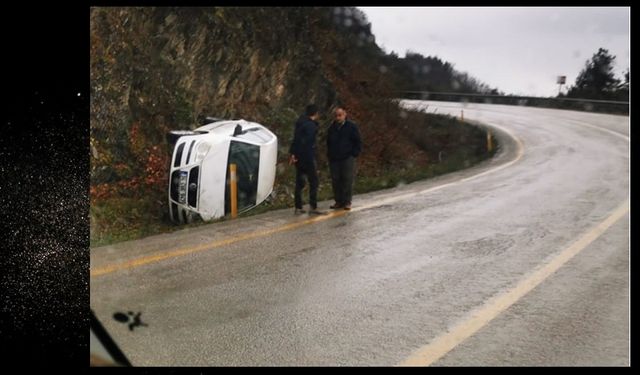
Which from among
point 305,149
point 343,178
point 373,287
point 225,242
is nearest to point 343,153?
point 343,178

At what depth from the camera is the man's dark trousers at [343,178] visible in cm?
1041

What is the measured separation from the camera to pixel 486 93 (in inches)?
1902

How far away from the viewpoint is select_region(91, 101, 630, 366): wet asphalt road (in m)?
4.81

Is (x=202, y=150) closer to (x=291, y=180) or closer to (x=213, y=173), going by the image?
(x=213, y=173)

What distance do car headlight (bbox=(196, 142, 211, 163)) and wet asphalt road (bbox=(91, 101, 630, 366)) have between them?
161 cm

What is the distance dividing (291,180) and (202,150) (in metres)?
4.10

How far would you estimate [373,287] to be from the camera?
631 centimetres

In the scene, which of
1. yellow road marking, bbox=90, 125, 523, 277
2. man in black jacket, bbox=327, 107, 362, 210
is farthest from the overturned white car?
yellow road marking, bbox=90, 125, 523, 277

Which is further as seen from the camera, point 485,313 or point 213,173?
point 213,173

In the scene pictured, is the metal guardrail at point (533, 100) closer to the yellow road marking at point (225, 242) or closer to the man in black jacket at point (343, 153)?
the yellow road marking at point (225, 242)
